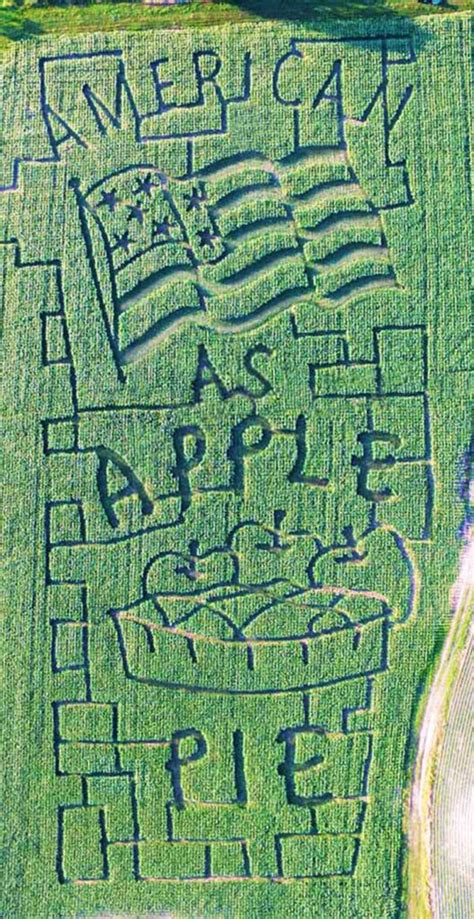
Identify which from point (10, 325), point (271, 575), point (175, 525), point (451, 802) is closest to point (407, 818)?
point (451, 802)

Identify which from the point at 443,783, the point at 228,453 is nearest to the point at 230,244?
the point at 228,453

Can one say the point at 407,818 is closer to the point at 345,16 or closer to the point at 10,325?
the point at 10,325

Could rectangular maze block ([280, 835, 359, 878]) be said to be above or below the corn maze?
below

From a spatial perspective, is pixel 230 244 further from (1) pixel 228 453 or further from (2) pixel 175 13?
(2) pixel 175 13

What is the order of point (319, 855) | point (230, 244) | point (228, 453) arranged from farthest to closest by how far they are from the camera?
point (230, 244), point (228, 453), point (319, 855)

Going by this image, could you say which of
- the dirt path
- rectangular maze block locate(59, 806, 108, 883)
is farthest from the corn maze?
the dirt path

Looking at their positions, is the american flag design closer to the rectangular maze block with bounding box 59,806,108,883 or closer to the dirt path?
the dirt path
